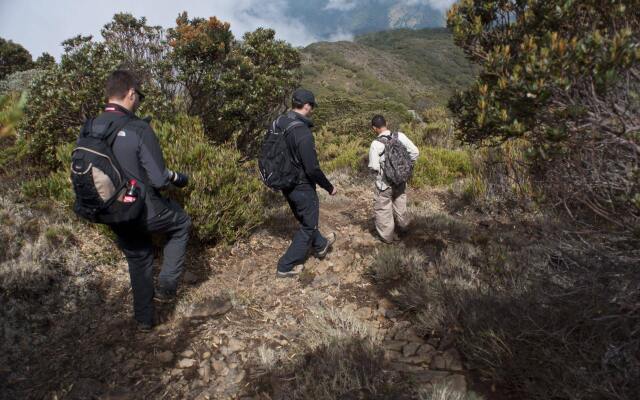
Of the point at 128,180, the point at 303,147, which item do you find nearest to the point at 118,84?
the point at 128,180

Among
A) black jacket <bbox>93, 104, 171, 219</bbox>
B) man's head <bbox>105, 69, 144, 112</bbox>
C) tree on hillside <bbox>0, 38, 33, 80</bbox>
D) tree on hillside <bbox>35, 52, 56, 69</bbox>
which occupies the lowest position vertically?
black jacket <bbox>93, 104, 171, 219</bbox>

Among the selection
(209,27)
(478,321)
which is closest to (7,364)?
(478,321)

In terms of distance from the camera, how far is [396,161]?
4.64 metres

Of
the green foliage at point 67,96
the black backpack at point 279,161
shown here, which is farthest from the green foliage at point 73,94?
the black backpack at point 279,161

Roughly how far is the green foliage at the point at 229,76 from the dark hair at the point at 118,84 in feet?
10.2

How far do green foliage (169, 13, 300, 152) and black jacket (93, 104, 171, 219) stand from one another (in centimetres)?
323

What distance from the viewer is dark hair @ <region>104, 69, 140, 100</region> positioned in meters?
2.86

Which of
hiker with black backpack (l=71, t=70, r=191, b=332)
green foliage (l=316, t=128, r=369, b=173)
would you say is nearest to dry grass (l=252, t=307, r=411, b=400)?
hiker with black backpack (l=71, t=70, r=191, b=332)

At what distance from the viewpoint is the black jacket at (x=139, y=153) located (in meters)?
2.81

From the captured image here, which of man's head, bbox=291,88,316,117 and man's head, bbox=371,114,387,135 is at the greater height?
man's head, bbox=291,88,316,117

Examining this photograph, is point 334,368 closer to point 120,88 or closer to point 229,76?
point 120,88

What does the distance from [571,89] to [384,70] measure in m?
81.3

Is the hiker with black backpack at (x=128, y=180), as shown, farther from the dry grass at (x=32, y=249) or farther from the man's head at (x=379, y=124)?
the man's head at (x=379, y=124)

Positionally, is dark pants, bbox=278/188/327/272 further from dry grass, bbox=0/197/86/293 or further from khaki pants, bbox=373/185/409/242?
dry grass, bbox=0/197/86/293
